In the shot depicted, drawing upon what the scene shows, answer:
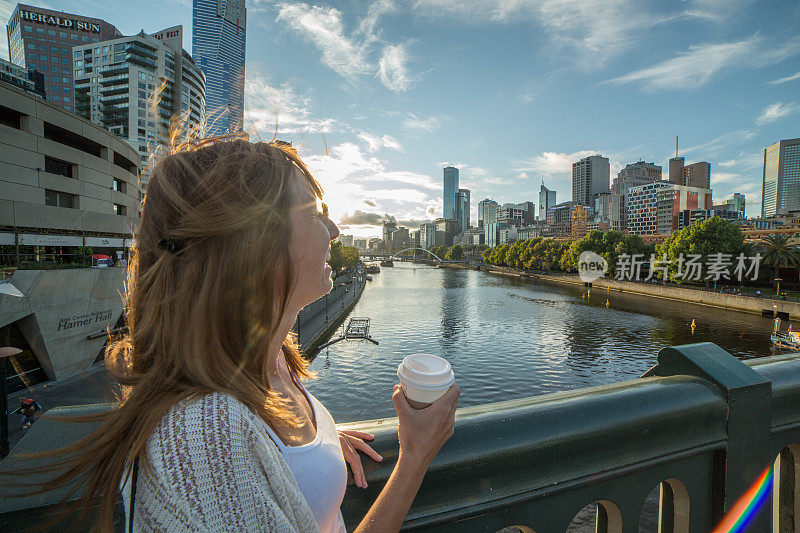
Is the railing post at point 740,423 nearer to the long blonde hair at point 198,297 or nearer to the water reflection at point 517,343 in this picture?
the long blonde hair at point 198,297

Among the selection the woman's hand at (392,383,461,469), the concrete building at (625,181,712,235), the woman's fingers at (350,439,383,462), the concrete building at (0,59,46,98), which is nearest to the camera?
the woman's hand at (392,383,461,469)

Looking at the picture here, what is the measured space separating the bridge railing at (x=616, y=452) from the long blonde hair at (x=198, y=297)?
310 mm

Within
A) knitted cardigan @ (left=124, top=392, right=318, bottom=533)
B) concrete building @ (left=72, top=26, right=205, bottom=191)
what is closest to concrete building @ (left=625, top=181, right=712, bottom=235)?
concrete building @ (left=72, top=26, right=205, bottom=191)

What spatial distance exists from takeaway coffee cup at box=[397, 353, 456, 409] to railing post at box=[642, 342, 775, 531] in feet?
4.19

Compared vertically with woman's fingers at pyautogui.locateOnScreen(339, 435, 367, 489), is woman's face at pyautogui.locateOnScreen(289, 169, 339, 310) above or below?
above

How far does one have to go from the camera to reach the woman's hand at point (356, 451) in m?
1.07

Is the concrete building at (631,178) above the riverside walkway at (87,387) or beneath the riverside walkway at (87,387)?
above

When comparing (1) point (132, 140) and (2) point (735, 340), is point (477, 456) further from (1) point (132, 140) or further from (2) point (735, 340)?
(1) point (132, 140)

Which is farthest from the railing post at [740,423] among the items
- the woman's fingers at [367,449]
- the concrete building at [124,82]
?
the concrete building at [124,82]

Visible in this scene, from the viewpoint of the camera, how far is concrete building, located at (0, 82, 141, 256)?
56.5 ft

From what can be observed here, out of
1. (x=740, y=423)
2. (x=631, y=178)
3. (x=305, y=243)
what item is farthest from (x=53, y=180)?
(x=631, y=178)

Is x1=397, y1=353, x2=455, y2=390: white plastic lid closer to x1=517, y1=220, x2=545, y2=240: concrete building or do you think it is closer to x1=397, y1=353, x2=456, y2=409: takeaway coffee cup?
x1=397, y1=353, x2=456, y2=409: takeaway coffee cup

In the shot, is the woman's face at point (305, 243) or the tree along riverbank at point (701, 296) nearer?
the woman's face at point (305, 243)

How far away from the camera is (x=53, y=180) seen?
1994 cm
